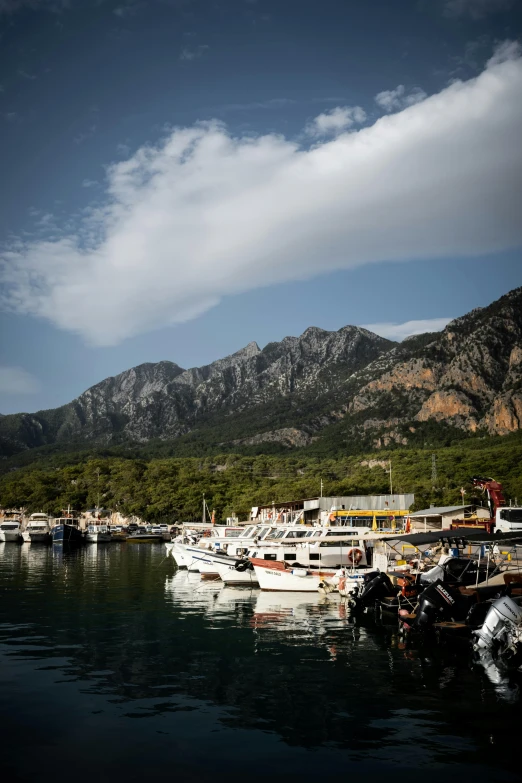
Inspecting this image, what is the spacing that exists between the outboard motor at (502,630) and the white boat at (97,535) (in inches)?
3733

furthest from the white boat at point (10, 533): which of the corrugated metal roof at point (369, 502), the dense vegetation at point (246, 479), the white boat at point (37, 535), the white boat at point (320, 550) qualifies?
the white boat at point (320, 550)

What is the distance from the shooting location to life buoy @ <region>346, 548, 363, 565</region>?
37.8 m

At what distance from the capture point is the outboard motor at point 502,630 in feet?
56.7

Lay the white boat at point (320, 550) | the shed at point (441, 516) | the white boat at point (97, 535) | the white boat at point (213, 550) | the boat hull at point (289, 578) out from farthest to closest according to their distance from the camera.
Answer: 1. the white boat at point (97, 535)
2. the shed at point (441, 516)
3. the white boat at point (213, 550)
4. the white boat at point (320, 550)
5. the boat hull at point (289, 578)

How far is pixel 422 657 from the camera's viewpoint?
19.0m

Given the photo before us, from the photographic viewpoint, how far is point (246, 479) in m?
151

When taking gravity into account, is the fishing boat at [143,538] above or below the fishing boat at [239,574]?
below

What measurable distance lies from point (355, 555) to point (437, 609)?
17.6m

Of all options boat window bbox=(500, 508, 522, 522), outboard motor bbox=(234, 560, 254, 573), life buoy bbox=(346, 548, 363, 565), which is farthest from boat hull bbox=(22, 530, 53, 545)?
boat window bbox=(500, 508, 522, 522)

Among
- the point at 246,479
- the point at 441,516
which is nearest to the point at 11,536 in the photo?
the point at 246,479

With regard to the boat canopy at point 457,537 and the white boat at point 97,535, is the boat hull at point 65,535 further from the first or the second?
the boat canopy at point 457,537

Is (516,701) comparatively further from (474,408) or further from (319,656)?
(474,408)

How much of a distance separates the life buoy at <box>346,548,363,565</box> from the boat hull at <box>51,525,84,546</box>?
60.5 m

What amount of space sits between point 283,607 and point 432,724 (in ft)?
55.4
